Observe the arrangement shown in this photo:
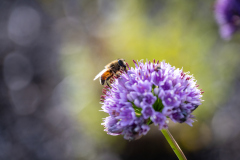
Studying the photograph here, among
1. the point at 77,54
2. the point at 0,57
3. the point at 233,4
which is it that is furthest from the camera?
→ the point at 0,57

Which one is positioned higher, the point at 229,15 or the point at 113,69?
the point at 229,15

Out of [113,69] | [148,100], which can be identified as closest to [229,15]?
[113,69]

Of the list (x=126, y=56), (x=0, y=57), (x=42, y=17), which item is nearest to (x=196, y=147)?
(x=126, y=56)

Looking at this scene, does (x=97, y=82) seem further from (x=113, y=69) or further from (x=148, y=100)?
(x=148, y=100)

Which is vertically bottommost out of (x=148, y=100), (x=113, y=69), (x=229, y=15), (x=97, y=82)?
(x=148, y=100)

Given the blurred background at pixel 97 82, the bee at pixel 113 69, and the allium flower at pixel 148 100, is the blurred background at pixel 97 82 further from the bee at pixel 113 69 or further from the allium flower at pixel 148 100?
the allium flower at pixel 148 100

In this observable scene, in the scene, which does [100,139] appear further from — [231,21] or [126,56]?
[231,21]

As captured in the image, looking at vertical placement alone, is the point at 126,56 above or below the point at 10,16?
→ below

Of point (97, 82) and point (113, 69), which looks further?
point (97, 82)

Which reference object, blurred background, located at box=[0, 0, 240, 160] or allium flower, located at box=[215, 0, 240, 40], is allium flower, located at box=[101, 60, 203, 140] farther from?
blurred background, located at box=[0, 0, 240, 160]
